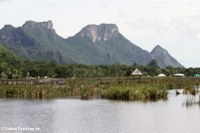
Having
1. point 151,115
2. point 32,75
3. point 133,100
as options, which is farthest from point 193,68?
point 151,115

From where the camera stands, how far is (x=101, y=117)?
31.8m

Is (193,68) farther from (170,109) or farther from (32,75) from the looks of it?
(170,109)

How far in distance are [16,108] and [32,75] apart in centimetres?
7688

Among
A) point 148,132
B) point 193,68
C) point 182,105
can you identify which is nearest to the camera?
point 148,132

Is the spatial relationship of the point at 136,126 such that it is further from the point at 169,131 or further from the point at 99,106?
the point at 99,106

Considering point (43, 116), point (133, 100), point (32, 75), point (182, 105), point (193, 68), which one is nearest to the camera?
point (43, 116)

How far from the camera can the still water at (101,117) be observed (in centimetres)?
2658

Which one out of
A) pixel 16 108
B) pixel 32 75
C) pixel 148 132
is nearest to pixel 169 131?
pixel 148 132

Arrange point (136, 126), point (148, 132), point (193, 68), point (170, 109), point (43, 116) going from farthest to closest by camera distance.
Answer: point (193, 68), point (170, 109), point (43, 116), point (136, 126), point (148, 132)

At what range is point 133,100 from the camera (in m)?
43.7

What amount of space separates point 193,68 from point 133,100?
386ft

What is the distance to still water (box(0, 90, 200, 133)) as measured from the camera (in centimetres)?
2658

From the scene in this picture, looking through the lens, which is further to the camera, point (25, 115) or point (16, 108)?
point (16, 108)

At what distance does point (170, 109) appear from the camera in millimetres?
37156
